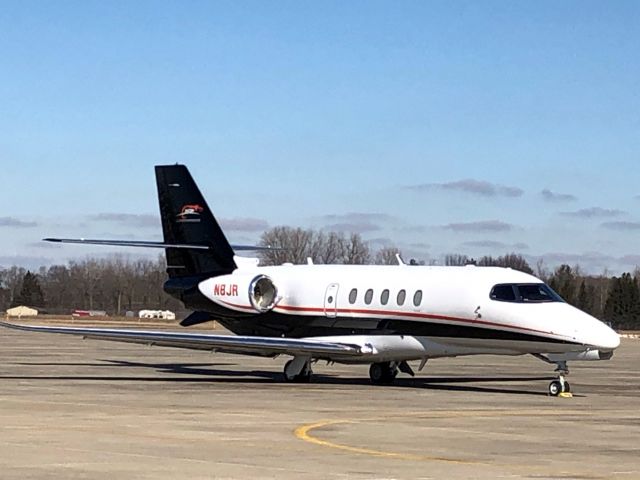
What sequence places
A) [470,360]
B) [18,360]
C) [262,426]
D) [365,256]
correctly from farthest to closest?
[365,256], [470,360], [18,360], [262,426]

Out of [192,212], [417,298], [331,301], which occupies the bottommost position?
[331,301]

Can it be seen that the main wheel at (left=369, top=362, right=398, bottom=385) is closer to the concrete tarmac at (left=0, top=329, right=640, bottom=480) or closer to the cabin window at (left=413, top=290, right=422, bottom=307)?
the concrete tarmac at (left=0, top=329, right=640, bottom=480)

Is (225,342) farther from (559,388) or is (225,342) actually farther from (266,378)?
(559,388)

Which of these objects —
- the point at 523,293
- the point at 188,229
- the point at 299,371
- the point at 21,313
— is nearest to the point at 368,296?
the point at 299,371

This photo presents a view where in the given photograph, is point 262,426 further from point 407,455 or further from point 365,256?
point 365,256

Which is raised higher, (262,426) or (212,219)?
(212,219)

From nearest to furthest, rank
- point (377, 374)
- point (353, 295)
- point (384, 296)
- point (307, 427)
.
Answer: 1. point (307, 427)
2. point (384, 296)
3. point (353, 295)
4. point (377, 374)

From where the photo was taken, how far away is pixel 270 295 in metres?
35.3

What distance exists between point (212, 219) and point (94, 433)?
19.0 meters

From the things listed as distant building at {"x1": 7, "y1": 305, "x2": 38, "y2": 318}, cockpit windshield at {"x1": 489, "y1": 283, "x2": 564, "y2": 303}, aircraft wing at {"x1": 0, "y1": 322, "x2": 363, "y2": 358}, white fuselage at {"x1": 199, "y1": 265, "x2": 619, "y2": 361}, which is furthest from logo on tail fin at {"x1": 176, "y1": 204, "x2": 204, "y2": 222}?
distant building at {"x1": 7, "y1": 305, "x2": 38, "y2": 318}

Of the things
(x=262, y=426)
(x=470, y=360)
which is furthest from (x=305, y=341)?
(x=470, y=360)

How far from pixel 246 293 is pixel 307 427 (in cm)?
1507

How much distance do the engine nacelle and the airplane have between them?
3cm

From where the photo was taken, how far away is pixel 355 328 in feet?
109
